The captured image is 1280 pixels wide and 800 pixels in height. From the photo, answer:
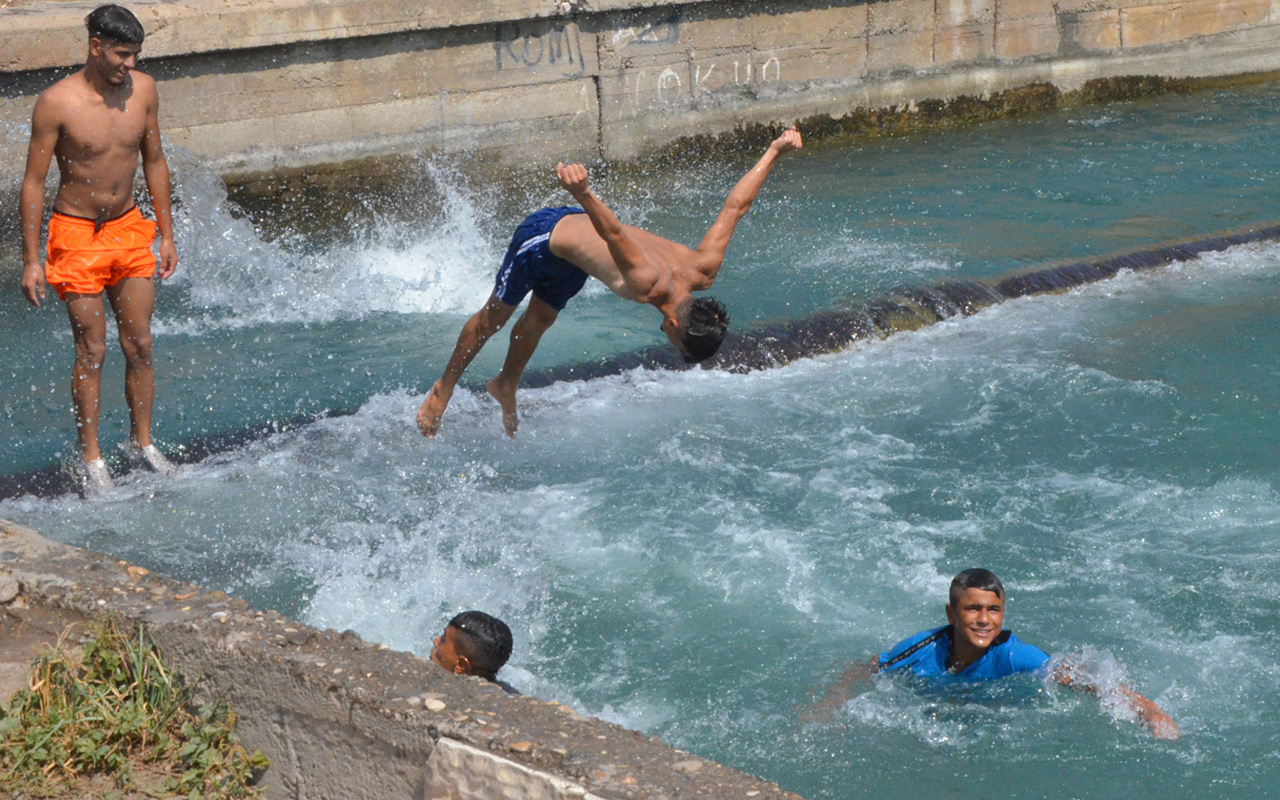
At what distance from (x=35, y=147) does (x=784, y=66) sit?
9055 mm

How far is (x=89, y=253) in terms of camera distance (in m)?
5.95

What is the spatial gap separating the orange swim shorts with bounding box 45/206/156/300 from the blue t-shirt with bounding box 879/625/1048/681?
12.4 ft

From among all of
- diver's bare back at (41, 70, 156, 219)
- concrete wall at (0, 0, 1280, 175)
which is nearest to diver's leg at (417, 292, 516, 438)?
diver's bare back at (41, 70, 156, 219)

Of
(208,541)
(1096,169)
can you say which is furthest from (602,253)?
(1096,169)

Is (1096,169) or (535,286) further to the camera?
(1096,169)

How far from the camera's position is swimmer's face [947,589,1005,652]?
179 inches

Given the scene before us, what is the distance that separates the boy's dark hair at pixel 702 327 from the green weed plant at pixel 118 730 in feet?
7.83

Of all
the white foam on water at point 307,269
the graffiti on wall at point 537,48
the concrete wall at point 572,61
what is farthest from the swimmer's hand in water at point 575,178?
the graffiti on wall at point 537,48

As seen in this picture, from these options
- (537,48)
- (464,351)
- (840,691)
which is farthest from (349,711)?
(537,48)

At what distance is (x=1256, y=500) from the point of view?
20.5 ft

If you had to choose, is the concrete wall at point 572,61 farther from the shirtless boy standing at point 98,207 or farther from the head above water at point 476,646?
the head above water at point 476,646

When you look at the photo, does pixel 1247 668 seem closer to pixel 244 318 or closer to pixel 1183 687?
pixel 1183 687

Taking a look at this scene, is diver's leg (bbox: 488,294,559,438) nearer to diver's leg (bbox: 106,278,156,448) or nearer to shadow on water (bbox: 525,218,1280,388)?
shadow on water (bbox: 525,218,1280,388)

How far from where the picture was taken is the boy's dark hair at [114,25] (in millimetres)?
5465
